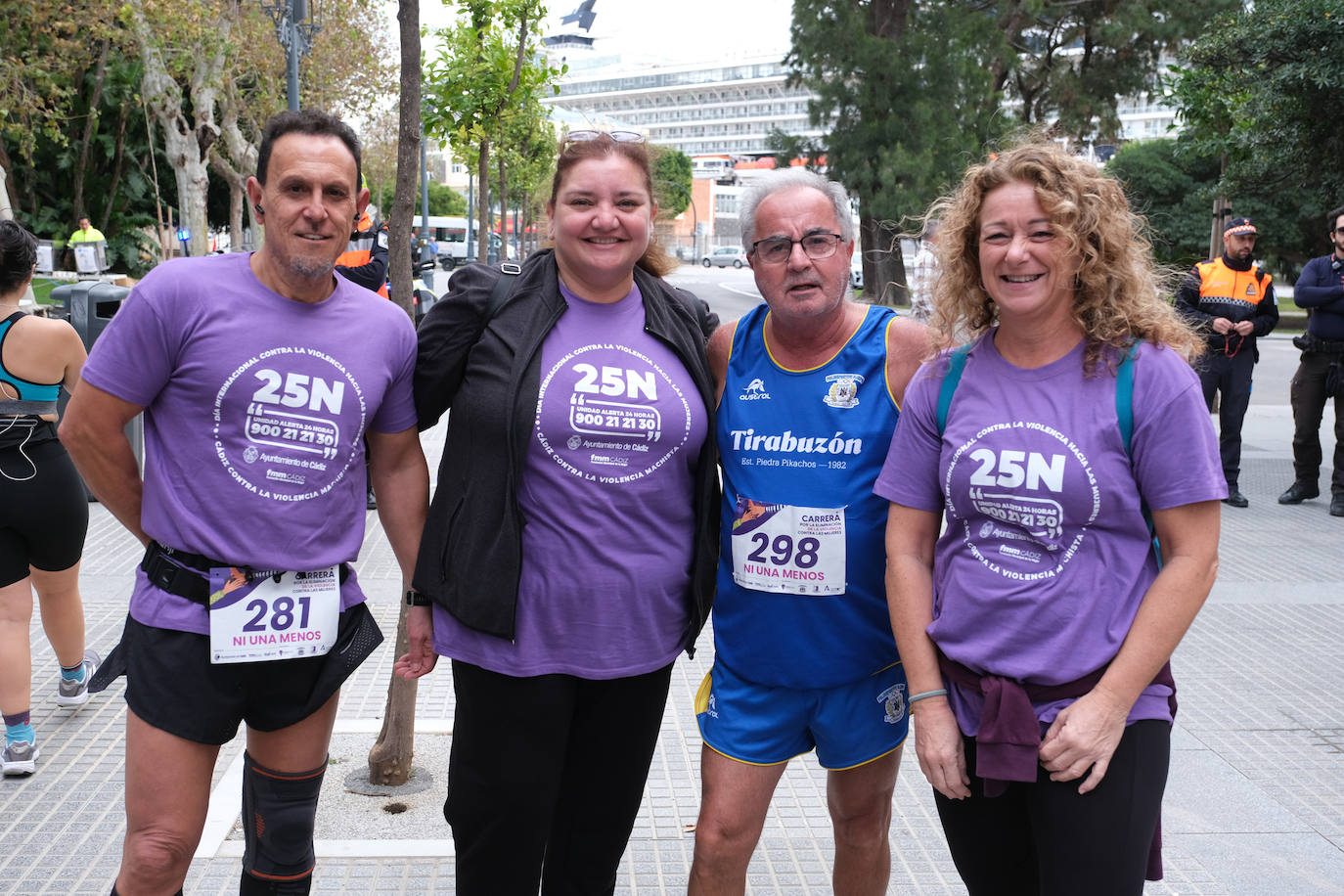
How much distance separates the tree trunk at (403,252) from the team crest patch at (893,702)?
1565 mm

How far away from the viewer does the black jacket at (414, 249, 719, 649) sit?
8.36 feet

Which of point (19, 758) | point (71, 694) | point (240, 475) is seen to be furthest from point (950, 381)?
point (71, 694)

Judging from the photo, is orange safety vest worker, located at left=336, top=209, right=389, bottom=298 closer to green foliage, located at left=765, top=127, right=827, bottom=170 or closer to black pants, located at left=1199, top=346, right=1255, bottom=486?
black pants, located at left=1199, top=346, right=1255, bottom=486

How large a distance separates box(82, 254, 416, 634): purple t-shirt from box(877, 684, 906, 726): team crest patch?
1.27m

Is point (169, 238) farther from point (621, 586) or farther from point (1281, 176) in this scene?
point (621, 586)

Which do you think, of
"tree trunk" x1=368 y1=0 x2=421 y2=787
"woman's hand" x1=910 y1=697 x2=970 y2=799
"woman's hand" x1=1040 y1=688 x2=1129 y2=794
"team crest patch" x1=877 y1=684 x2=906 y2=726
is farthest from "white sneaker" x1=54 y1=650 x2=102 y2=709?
"woman's hand" x1=1040 y1=688 x2=1129 y2=794

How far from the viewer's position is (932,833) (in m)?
3.75

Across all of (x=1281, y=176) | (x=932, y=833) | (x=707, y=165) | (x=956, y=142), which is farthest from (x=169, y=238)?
(x=707, y=165)

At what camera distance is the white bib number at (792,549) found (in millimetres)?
2619

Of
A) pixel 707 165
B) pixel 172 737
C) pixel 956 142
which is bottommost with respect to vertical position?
pixel 172 737

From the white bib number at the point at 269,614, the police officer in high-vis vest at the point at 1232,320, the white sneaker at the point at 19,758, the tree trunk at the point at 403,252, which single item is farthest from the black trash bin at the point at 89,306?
the police officer in high-vis vest at the point at 1232,320

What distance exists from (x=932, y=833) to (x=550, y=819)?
154 cm

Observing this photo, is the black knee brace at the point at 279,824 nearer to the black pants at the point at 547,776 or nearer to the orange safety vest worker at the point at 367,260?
the black pants at the point at 547,776

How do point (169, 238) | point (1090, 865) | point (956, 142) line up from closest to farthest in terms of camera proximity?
point (1090, 865) → point (956, 142) → point (169, 238)
